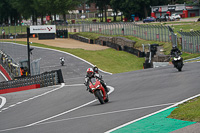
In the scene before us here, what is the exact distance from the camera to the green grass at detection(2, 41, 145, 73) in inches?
1725

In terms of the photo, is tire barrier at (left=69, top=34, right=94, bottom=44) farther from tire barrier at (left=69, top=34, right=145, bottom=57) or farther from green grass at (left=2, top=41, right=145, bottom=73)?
green grass at (left=2, top=41, right=145, bottom=73)

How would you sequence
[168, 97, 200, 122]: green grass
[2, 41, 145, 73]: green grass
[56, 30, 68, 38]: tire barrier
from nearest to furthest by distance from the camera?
1. [168, 97, 200, 122]: green grass
2. [2, 41, 145, 73]: green grass
3. [56, 30, 68, 38]: tire barrier

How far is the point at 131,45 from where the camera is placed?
56.3 meters

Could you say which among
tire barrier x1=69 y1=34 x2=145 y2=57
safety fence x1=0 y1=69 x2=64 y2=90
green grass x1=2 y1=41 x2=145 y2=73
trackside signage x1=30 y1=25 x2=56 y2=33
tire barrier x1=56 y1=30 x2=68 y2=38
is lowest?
green grass x1=2 y1=41 x2=145 y2=73

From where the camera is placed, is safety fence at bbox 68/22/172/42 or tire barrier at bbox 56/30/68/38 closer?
safety fence at bbox 68/22/172/42

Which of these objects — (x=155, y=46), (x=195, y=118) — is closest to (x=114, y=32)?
(x=155, y=46)

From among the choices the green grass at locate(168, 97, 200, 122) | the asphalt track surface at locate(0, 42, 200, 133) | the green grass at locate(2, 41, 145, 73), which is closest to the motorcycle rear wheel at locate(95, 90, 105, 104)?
the asphalt track surface at locate(0, 42, 200, 133)

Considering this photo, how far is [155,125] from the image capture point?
9.80m

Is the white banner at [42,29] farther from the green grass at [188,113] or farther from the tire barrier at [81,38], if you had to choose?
the green grass at [188,113]

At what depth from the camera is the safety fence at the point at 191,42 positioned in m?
37.1

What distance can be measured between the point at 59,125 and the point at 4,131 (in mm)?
1769

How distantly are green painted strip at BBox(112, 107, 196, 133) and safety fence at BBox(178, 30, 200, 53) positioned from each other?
27199mm

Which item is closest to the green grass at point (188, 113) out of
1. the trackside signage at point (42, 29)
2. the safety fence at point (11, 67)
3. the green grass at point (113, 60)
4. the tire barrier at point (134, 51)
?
the safety fence at point (11, 67)

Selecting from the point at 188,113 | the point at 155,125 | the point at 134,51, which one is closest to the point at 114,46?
the point at 134,51
